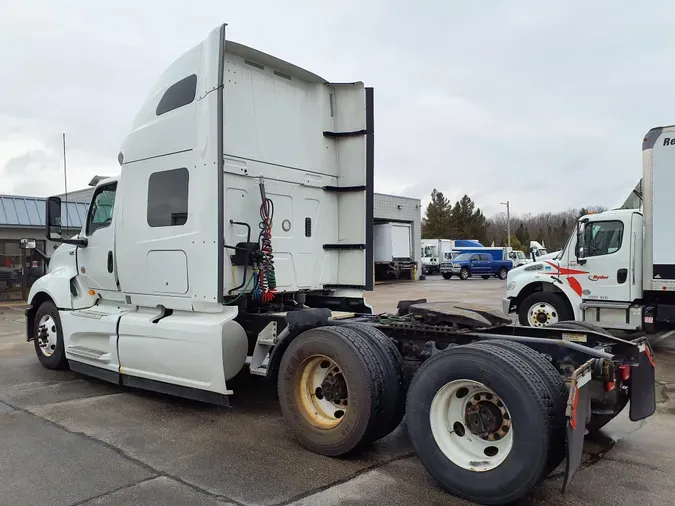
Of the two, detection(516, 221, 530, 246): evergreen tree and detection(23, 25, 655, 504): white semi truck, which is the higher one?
detection(516, 221, 530, 246): evergreen tree

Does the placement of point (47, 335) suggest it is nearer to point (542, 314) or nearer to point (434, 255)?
point (542, 314)

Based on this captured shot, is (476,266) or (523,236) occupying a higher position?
(523,236)

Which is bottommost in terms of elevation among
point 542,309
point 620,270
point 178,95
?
point 542,309

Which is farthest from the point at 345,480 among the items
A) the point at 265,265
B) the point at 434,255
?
the point at 434,255

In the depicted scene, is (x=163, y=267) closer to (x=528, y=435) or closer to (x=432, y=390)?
(x=432, y=390)

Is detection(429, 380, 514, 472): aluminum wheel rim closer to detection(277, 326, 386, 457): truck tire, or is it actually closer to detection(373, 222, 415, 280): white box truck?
detection(277, 326, 386, 457): truck tire

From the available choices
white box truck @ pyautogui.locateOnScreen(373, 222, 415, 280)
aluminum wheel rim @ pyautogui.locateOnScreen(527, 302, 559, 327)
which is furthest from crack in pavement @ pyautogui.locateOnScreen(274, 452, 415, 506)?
white box truck @ pyautogui.locateOnScreen(373, 222, 415, 280)

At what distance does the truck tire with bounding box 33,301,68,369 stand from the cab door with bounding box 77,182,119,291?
2.80ft

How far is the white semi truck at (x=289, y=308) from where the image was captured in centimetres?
373

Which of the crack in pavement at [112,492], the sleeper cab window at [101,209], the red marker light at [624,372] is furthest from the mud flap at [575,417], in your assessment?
the sleeper cab window at [101,209]

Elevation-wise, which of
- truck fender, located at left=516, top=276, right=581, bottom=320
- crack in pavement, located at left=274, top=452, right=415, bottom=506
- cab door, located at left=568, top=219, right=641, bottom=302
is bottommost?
crack in pavement, located at left=274, top=452, right=415, bottom=506

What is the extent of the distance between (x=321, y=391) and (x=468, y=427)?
54.5 inches

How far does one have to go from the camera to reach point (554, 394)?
3494 millimetres

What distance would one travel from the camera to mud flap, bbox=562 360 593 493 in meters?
3.28
